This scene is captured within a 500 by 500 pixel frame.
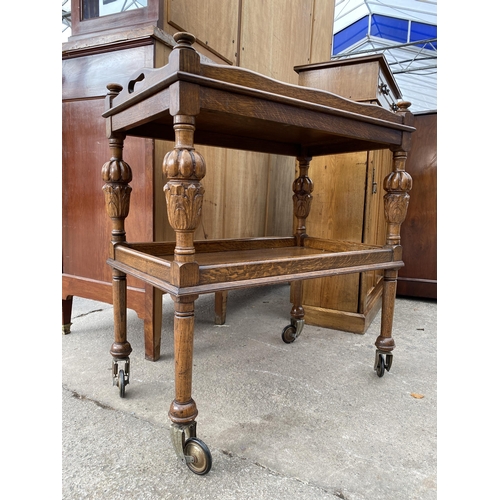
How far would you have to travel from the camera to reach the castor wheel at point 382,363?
1.40m

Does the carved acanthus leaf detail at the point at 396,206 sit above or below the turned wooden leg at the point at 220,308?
above

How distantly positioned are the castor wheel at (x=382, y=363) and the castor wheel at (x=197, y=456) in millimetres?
761

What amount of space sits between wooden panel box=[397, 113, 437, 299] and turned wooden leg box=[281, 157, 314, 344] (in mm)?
1157

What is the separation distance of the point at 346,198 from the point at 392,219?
0.57 meters

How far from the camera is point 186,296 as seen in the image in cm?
86

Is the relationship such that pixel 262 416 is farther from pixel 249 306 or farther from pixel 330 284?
pixel 249 306

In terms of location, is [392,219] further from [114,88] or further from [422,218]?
[422,218]

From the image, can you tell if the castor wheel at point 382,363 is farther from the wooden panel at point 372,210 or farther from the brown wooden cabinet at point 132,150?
the brown wooden cabinet at point 132,150

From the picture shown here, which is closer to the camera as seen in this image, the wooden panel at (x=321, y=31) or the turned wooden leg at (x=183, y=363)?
the turned wooden leg at (x=183, y=363)

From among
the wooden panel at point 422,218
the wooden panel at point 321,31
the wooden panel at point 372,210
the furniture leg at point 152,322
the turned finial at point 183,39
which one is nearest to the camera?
the turned finial at point 183,39

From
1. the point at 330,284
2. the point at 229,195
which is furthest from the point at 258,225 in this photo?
the point at 330,284

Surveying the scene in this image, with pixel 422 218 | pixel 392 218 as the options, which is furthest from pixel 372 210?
pixel 422 218

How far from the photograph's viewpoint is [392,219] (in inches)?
54.1

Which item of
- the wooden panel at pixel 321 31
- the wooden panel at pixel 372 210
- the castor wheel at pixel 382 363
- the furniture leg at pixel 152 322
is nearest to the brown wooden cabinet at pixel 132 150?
the furniture leg at pixel 152 322
